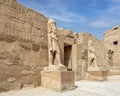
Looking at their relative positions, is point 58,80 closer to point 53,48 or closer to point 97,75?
point 53,48

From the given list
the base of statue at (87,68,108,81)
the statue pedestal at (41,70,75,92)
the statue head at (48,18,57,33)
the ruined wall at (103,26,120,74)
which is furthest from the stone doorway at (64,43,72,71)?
the ruined wall at (103,26,120,74)

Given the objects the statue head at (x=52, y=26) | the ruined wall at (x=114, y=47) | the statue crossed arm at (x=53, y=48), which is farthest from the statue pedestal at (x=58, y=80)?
the ruined wall at (x=114, y=47)

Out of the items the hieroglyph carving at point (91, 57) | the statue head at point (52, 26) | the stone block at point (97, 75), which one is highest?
the statue head at point (52, 26)

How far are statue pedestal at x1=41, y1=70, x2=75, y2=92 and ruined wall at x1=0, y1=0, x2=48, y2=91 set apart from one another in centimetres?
60

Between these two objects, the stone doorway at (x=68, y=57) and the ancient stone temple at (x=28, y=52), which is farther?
the stone doorway at (x=68, y=57)

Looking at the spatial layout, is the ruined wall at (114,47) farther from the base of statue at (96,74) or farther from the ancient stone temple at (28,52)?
the ancient stone temple at (28,52)

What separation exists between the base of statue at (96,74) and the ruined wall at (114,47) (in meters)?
6.60

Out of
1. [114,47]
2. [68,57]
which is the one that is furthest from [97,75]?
[114,47]

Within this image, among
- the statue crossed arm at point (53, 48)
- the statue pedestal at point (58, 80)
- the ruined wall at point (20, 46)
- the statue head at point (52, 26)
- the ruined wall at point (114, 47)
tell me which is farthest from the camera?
the ruined wall at point (114, 47)

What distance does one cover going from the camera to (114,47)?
2041cm

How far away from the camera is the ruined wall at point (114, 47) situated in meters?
16.1

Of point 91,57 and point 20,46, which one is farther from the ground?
point 20,46

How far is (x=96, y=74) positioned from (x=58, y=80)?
14.9ft

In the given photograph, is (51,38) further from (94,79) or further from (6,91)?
(94,79)
